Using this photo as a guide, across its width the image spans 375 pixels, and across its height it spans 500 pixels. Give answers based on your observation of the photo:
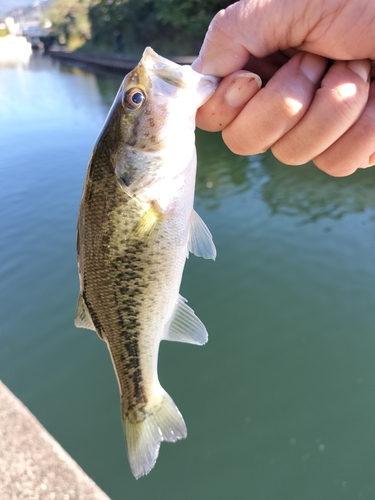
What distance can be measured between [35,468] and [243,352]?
3.22m

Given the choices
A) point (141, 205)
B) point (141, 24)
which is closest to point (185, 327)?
point (141, 205)

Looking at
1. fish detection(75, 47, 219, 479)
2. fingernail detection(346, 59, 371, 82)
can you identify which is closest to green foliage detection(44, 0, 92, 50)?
fish detection(75, 47, 219, 479)

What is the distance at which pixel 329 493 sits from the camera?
391cm

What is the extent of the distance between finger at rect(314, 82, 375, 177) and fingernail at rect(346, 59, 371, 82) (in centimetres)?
11

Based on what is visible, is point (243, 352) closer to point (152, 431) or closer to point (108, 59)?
point (152, 431)

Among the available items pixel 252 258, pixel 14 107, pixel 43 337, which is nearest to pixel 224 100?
pixel 43 337

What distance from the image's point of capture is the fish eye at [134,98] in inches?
73.6

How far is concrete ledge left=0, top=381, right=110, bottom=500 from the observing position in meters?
2.83

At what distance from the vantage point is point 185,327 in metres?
Result: 2.19

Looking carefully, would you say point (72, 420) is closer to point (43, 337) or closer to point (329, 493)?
point (43, 337)

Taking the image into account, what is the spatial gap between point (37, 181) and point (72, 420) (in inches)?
346

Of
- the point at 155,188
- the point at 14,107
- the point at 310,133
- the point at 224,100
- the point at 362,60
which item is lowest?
the point at 14,107

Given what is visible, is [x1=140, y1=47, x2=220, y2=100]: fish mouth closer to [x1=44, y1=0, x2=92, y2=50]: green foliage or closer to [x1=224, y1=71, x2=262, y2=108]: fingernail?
[x1=224, y1=71, x2=262, y2=108]: fingernail

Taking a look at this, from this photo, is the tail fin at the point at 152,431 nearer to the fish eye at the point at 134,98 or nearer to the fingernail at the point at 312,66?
the fish eye at the point at 134,98
